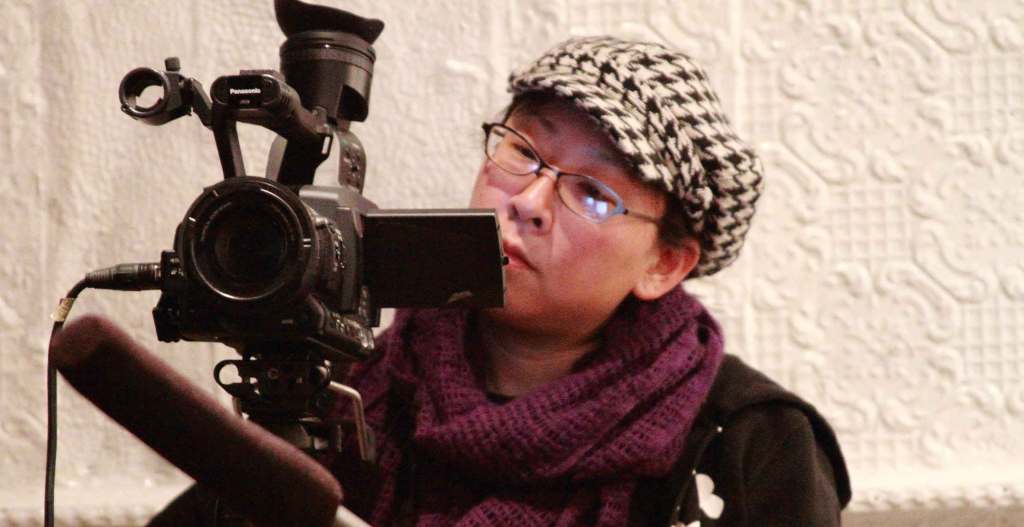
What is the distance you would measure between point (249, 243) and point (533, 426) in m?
0.33

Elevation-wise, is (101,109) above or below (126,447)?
above

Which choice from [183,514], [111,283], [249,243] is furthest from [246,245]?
[183,514]

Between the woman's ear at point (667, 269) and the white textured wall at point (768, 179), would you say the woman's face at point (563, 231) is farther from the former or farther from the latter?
the white textured wall at point (768, 179)

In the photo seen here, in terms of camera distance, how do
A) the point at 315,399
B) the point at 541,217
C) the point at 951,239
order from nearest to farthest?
1. the point at 315,399
2. the point at 541,217
3. the point at 951,239

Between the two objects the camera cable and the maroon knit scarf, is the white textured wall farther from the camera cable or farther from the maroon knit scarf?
the camera cable

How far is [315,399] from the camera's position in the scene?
0.58m

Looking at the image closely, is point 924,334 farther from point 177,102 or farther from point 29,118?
point 29,118

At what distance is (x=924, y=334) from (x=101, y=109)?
2.83 feet

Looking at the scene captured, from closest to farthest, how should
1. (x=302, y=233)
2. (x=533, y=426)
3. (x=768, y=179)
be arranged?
(x=302, y=233)
(x=533, y=426)
(x=768, y=179)

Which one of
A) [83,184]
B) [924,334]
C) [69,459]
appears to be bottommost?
[69,459]

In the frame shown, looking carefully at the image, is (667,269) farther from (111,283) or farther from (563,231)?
(111,283)

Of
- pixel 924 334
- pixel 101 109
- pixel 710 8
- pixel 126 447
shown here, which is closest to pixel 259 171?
pixel 101 109

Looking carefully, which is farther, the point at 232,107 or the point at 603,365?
the point at 603,365

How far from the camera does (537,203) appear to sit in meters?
0.81
